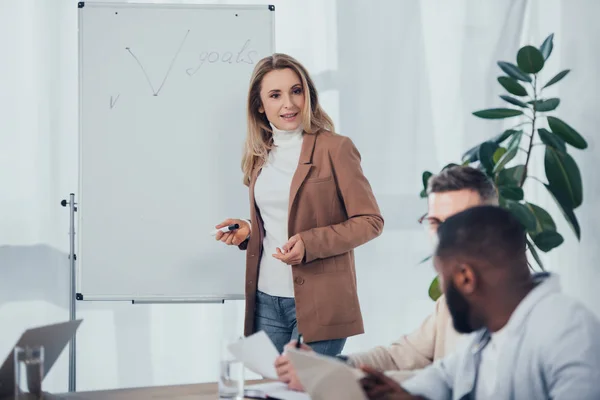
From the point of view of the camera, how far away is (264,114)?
2520 mm

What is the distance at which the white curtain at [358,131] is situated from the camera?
3.30m

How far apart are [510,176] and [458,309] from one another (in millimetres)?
1474

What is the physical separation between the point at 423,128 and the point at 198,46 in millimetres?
1179

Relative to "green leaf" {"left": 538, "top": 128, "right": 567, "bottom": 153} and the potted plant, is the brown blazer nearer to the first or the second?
the potted plant

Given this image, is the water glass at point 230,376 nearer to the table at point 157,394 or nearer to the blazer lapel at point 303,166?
the table at point 157,394

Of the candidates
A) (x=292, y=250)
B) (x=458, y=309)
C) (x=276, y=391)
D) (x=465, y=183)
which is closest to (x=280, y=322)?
(x=292, y=250)

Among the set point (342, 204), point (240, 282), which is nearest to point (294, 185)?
point (342, 204)

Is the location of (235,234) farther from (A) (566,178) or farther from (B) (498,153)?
(A) (566,178)

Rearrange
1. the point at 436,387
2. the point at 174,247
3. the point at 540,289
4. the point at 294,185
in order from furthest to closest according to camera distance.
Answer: the point at 174,247, the point at 294,185, the point at 436,387, the point at 540,289

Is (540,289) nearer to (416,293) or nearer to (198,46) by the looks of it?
(198,46)

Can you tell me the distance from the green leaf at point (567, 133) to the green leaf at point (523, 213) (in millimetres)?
365

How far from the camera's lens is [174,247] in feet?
9.63

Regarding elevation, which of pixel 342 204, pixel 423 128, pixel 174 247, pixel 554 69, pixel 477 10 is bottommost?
pixel 174 247

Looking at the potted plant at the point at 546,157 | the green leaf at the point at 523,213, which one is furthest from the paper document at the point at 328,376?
the potted plant at the point at 546,157
